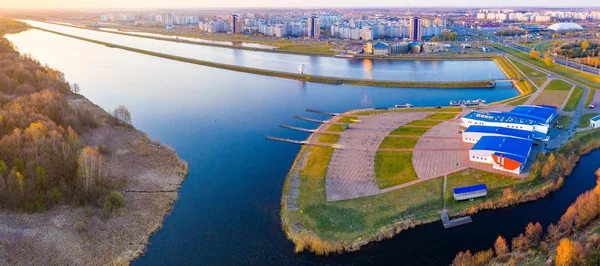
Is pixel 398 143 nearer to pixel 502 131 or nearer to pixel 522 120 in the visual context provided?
pixel 502 131

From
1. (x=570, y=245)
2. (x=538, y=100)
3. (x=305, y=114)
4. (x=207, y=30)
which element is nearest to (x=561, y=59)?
(x=538, y=100)

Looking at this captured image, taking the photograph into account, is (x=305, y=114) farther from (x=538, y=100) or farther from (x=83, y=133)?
(x=538, y=100)

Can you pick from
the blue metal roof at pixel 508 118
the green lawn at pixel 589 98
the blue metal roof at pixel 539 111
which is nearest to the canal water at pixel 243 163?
the blue metal roof at pixel 508 118

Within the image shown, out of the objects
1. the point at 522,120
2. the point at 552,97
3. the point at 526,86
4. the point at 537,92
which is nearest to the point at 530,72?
the point at 526,86

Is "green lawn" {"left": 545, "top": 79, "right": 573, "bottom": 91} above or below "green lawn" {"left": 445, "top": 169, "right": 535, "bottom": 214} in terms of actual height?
above

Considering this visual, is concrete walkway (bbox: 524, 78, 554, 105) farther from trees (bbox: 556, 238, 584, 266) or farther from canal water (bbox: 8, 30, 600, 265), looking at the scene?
trees (bbox: 556, 238, 584, 266)

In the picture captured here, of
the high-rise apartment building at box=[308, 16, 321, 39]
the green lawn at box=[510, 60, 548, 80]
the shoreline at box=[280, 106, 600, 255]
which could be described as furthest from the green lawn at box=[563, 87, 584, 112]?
the high-rise apartment building at box=[308, 16, 321, 39]
